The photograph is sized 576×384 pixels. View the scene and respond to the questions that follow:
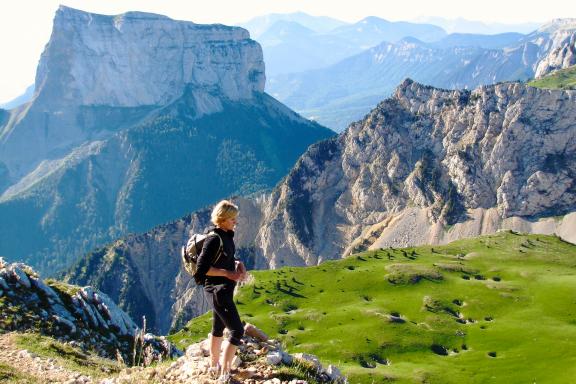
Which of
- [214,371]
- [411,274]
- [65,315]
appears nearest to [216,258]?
[214,371]

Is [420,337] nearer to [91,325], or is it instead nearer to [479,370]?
[479,370]

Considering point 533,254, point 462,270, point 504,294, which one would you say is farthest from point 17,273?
point 533,254

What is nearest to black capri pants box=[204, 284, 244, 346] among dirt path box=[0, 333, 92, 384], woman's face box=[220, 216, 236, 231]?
woman's face box=[220, 216, 236, 231]

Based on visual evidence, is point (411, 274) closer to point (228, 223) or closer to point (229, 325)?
point (229, 325)

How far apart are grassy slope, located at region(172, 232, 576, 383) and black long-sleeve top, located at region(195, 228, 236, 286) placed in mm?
72787

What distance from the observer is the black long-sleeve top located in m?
23.2

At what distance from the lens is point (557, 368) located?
3986 inches

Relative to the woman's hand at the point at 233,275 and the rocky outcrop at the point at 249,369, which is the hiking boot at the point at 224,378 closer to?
the rocky outcrop at the point at 249,369

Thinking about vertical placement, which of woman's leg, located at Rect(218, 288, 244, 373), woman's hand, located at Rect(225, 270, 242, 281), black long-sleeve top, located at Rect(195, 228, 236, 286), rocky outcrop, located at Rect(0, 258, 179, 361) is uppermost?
black long-sleeve top, located at Rect(195, 228, 236, 286)

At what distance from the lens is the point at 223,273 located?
76.5ft

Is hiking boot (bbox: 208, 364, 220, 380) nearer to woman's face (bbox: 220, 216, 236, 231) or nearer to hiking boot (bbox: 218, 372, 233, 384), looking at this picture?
hiking boot (bbox: 218, 372, 233, 384)

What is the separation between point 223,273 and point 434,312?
127205mm

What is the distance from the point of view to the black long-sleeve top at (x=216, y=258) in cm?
2319

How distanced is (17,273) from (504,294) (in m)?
126
